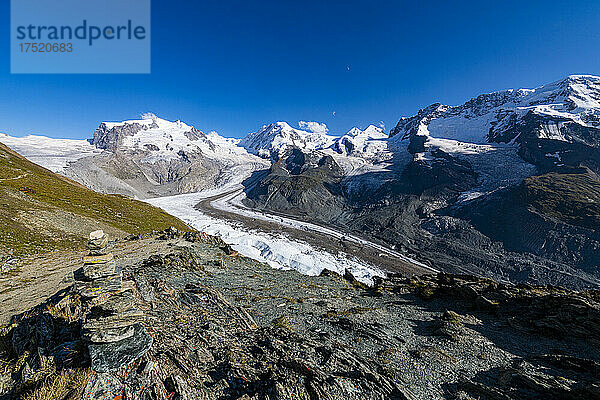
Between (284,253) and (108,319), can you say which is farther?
(284,253)

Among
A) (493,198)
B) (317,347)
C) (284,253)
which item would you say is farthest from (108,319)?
(493,198)

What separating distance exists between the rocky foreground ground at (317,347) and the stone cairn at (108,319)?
0.31 m

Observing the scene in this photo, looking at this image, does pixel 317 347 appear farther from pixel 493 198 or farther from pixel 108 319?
pixel 493 198

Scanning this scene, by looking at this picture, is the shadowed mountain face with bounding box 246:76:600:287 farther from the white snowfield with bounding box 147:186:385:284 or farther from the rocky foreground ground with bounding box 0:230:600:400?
the rocky foreground ground with bounding box 0:230:600:400

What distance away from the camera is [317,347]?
41.0ft

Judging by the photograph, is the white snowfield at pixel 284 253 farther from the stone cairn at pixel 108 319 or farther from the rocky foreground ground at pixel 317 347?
the stone cairn at pixel 108 319

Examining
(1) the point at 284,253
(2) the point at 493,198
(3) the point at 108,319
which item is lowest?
(1) the point at 284,253

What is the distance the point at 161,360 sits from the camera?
28.4 ft

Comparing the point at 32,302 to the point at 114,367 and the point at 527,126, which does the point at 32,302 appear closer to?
the point at 114,367

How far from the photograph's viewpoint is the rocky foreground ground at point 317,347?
8172 millimetres

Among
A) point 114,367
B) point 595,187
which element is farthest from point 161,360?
point 595,187

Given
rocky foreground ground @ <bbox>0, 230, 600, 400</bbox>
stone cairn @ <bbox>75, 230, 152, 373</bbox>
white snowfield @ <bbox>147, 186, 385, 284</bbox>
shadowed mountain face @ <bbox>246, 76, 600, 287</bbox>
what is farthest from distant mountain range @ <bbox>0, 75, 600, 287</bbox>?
stone cairn @ <bbox>75, 230, 152, 373</bbox>

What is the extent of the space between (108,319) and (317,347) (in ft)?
31.6

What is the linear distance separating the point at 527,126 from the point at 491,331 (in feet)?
677
